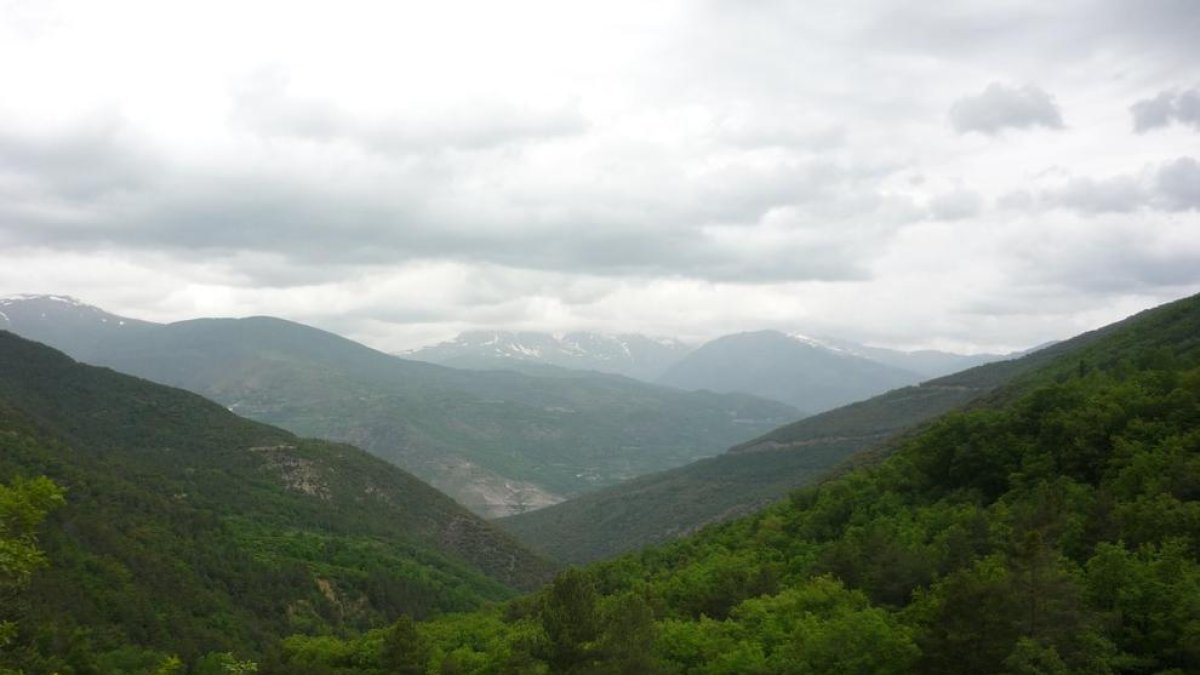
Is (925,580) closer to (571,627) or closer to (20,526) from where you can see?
(571,627)

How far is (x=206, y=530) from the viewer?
105 meters

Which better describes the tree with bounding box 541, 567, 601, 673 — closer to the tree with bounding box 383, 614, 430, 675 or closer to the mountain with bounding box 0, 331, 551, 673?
the tree with bounding box 383, 614, 430, 675

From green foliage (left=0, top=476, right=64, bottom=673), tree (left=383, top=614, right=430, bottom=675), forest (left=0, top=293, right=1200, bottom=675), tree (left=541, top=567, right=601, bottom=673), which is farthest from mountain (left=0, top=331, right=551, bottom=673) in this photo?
tree (left=541, top=567, right=601, bottom=673)

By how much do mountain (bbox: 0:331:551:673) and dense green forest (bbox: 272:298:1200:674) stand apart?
796 inches

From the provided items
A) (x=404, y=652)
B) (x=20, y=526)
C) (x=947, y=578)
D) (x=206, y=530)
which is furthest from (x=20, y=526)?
(x=206, y=530)

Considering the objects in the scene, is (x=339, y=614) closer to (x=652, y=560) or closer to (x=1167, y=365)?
(x=652, y=560)

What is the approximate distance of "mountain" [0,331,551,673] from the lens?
72500 mm

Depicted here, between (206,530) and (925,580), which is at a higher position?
(925,580)

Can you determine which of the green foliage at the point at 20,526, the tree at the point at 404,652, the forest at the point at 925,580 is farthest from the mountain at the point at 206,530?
the tree at the point at 404,652

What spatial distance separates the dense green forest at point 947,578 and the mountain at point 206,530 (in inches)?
796

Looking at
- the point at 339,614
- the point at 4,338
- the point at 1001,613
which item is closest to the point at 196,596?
the point at 339,614

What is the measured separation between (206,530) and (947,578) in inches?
4029

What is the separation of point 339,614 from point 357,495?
2404 inches

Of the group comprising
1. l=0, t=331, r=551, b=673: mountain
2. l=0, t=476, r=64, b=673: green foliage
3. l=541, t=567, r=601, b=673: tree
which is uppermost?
l=0, t=476, r=64, b=673: green foliage
